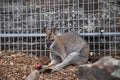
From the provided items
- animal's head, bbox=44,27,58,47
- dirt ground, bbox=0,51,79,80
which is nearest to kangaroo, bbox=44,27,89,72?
animal's head, bbox=44,27,58,47

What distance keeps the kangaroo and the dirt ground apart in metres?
0.25

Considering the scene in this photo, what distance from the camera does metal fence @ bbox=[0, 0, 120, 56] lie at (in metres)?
8.40

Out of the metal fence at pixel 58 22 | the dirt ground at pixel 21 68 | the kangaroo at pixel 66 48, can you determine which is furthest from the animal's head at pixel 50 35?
the metal fence at pixel 58 22

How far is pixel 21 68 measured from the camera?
7.48 meters

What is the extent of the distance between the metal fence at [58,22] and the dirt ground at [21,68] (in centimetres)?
29

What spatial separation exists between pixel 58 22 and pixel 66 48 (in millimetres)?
812

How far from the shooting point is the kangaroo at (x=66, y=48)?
784 cm

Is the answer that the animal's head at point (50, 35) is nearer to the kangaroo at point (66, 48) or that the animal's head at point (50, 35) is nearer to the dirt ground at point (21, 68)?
the kangaroo at point (66, 48)

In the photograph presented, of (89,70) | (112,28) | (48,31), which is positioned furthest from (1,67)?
(89,70)

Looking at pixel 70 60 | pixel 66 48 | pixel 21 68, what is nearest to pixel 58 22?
pixel 66 48

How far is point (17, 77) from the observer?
696cm

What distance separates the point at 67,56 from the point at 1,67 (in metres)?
1.48

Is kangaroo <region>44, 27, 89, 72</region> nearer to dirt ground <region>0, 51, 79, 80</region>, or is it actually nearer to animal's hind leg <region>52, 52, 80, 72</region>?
animal's hind leg <region>52, 52, 80, 72</region>

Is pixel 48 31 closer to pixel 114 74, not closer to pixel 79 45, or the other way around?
pixel 79 45
